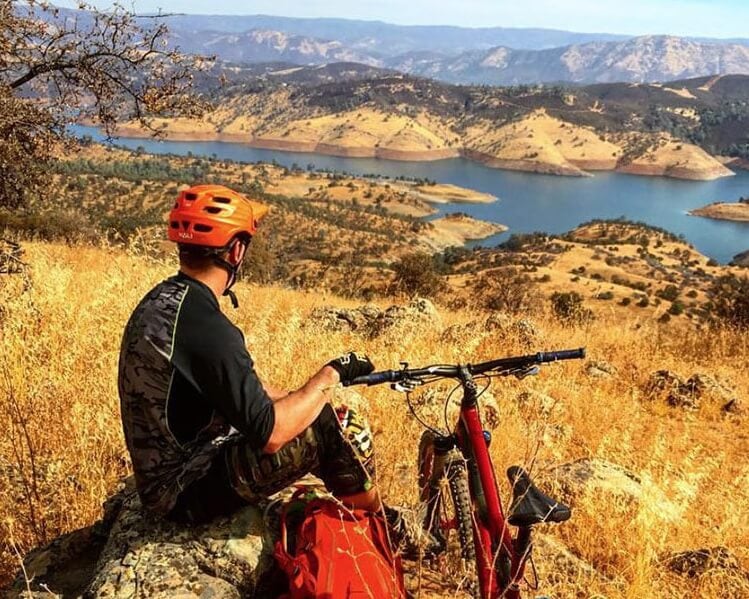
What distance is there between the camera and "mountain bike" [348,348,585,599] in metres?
3.08

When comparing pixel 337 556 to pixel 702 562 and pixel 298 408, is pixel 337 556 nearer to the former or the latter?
pixel 298 408

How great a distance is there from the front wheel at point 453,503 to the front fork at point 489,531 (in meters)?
0.16

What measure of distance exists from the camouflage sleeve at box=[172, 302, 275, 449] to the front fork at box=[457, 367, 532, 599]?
1.12 metres

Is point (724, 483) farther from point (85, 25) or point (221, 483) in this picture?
point (85, 25)

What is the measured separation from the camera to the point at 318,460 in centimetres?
339

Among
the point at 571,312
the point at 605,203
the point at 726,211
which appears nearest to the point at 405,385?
the point at 571,312

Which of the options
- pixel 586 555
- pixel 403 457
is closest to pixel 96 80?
pixel 403 457

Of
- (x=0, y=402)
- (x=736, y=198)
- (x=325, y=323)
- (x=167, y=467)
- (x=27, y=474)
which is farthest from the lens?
(x=736, y=198)

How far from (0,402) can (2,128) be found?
521 cm

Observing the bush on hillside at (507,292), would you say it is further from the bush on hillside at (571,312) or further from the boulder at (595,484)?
the boulder at (595,484)

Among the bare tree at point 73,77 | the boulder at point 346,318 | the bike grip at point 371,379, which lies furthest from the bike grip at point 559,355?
the bare tree at point 73,77

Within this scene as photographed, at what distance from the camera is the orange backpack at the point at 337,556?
2.99 metres

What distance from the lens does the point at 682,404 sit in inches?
327

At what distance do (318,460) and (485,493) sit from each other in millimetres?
961
